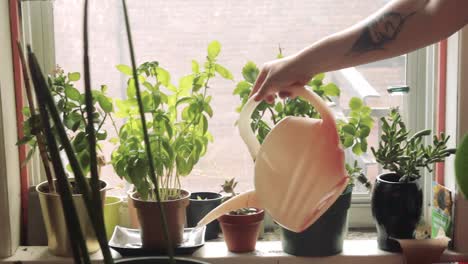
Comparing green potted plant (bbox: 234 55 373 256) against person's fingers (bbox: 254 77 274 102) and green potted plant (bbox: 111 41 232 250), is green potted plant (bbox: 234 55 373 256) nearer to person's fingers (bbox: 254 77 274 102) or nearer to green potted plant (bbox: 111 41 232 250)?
green potted plant (bbox: 111 41 232 250)

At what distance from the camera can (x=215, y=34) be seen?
1.46 m

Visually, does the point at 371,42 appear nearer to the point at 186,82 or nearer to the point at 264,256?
the point at 186,82

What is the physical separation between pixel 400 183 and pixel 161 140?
52cm

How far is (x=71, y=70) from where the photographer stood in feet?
4.75

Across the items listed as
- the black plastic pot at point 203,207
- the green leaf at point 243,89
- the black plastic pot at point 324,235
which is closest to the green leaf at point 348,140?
the black plastic pot at point 324,235

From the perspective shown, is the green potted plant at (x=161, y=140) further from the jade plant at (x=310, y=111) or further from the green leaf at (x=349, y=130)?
the green leaf at (x=349, y=130)

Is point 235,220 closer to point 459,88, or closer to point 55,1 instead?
point 459,88

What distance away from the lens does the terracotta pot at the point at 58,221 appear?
120 cm

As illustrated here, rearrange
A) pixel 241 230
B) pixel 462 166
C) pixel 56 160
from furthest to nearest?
1. pixel 241 230
2. pixel 462 166
3. pixel 56 160

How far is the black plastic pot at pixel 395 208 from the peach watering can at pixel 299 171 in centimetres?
33

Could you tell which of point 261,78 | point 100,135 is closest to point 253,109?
point 261,78

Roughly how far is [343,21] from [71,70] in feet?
2.28

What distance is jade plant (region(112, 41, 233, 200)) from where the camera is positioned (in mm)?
1187

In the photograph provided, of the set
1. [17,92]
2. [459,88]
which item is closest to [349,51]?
[459,88]
